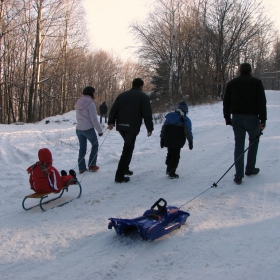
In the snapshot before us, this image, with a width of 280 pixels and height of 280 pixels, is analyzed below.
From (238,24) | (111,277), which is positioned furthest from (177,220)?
(238,24)

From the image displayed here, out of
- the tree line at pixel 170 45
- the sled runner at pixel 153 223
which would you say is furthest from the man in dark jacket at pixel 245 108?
the tree line at pixel 170 45

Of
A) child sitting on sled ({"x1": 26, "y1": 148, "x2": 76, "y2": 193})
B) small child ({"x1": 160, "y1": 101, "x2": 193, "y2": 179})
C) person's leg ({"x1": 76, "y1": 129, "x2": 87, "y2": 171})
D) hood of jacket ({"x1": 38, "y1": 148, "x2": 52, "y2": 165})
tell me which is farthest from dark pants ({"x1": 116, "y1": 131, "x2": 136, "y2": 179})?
hood of jacket ({"x1": 38, "y1": 148, "x2": 52, "y2": 165})

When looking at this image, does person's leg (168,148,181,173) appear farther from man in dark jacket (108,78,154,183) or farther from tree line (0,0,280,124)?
tree line (0,0,280,124)

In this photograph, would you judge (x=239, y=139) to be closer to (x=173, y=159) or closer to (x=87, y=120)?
(x=173, y=159)

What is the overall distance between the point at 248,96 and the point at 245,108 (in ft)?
0.70

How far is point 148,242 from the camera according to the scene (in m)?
3.42

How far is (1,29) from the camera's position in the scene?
2183 cm

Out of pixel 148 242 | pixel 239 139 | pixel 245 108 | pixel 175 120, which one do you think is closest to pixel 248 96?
pixel 245 108

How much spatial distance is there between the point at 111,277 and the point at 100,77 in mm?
59622

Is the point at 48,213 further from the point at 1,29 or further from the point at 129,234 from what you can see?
the point at 1,29

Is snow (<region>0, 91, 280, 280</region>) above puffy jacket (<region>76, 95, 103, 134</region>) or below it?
below

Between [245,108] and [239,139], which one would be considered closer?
[245,108]

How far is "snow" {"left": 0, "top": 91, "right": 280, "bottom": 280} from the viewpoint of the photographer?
2908mm

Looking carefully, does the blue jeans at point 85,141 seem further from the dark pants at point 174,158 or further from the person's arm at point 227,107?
the person's arm at point 227,107
